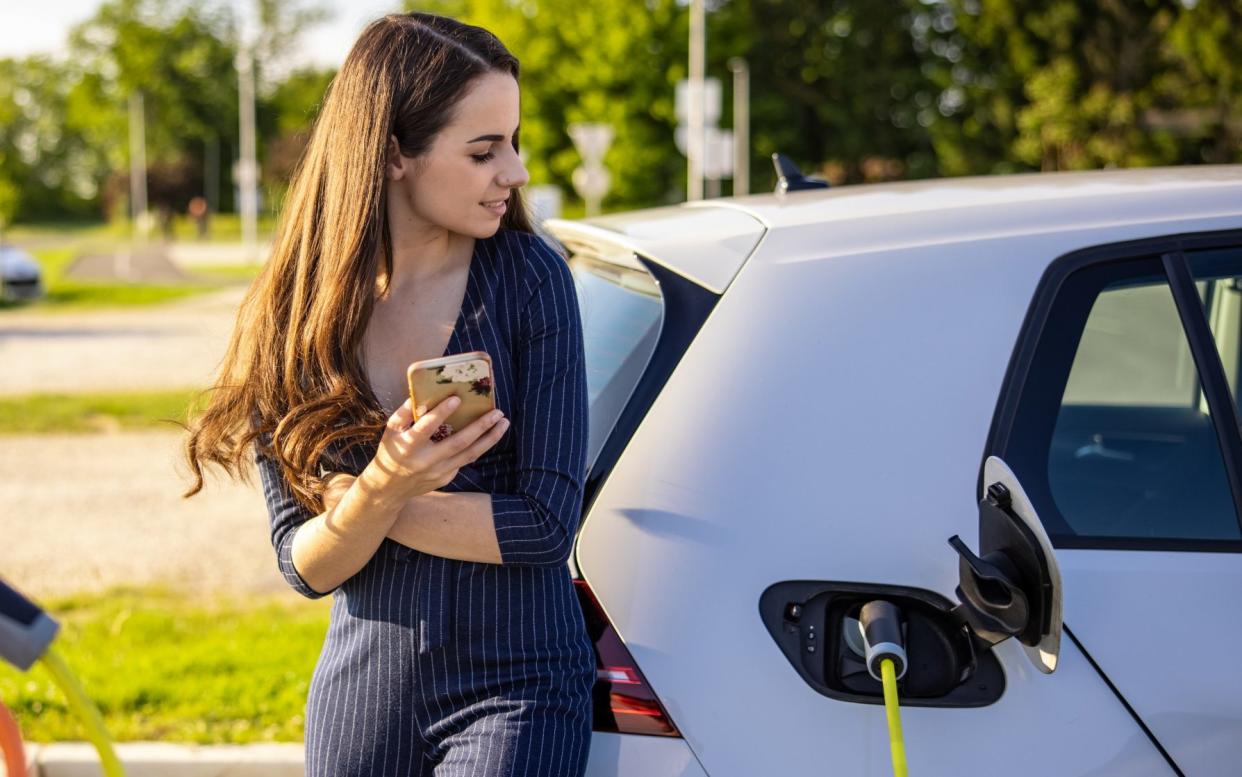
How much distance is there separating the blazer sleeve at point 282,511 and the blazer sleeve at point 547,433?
0.31 m

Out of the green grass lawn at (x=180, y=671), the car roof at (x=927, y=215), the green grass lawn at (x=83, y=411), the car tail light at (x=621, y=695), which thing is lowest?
the green grass lawn at (x=83, y=411)

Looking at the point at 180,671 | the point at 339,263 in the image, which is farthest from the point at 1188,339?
the point at 180,671

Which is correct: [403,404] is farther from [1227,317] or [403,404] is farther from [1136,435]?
[1227,317]

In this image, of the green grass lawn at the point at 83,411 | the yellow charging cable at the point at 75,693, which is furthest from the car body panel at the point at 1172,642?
the green grass lawn at the point at 83,411

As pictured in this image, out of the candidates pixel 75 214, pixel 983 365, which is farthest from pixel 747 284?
pixel 75 214

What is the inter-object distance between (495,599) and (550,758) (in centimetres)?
22

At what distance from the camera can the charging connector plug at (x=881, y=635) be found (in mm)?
1683

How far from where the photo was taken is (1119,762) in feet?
5.63

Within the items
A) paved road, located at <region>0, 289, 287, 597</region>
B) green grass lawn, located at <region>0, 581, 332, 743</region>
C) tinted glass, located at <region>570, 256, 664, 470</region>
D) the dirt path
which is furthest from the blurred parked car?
tinted glass, located at <region>570, 256, 664, 470</region>

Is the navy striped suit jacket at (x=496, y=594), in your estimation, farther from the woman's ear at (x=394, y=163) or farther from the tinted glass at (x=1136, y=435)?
the tinted glass at (x=1136, y=435)

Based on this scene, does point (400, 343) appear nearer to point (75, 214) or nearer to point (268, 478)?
point (268, 478)

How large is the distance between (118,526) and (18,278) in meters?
19.9

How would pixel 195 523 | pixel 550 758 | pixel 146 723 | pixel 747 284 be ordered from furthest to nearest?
1. pixel 195 523
2. pixel 146 723
3. pixel 747 284
4. pixel 550 758

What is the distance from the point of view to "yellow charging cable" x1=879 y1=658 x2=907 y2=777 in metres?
1.62
